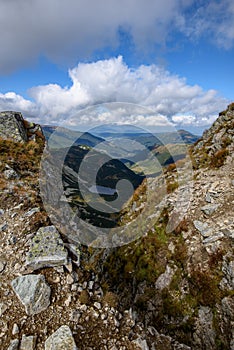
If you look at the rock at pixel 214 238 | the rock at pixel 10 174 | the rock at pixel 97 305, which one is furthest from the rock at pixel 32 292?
the rock at pixel 214 238

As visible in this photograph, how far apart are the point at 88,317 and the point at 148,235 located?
23.8 ft

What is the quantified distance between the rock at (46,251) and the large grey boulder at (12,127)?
1322 centimetres

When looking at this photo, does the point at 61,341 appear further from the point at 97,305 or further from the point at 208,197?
the point at 208,197

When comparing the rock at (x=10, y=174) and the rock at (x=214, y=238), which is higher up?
the rock at (x=10, y=174)

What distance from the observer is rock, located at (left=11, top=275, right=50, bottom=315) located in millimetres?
8164

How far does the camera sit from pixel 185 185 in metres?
16.6

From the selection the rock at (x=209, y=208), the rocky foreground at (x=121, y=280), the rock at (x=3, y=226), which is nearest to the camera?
the rocky foreground at (x=121, y=280)

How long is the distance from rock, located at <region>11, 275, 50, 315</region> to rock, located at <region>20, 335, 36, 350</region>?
0.82 metres

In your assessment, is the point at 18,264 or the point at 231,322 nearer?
Result: the point at 231,322

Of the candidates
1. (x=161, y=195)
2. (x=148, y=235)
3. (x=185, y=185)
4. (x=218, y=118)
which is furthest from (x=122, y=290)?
(x=218, y=118)

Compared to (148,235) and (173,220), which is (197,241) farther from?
(148,235)

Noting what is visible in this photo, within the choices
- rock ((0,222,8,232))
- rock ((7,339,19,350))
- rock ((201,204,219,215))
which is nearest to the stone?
rock ((201,204,219,215))

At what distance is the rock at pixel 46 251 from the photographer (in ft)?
31.3

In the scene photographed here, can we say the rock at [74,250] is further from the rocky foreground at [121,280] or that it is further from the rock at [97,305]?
the rock at [97,305]
